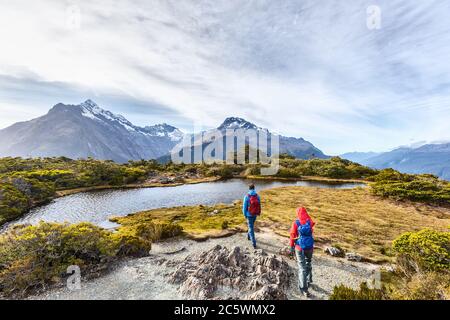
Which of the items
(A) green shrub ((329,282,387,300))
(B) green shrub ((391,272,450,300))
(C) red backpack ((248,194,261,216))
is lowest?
(A) green shrub ((329,282,387,300))

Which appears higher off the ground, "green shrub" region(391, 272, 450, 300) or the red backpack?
the red backpack

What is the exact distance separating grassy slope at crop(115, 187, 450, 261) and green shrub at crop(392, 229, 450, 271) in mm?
2048

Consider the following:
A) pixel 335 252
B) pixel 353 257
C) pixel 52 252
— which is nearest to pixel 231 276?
pixel 335 252

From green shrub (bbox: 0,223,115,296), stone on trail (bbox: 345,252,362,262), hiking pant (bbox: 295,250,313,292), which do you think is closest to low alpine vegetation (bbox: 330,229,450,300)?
hiking pant (bbox: 295,250,313,292)

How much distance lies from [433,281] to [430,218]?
71.9 feet

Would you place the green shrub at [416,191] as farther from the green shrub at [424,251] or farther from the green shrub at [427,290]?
the green shrub at [427,290]

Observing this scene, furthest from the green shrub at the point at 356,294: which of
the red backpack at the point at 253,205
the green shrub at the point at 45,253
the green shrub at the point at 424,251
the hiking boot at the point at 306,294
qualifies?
the green shrub at the point at 45,253

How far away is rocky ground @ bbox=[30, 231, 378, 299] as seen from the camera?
9.41 metres

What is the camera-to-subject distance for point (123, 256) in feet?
42.6

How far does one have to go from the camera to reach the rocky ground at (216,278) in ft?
30.9

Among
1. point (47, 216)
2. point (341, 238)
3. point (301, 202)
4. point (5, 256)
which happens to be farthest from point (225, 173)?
→ point (5, 256)

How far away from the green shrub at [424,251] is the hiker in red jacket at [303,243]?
18.3ft

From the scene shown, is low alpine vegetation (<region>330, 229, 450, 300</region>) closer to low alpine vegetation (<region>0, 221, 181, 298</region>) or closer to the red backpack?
the red backpack
